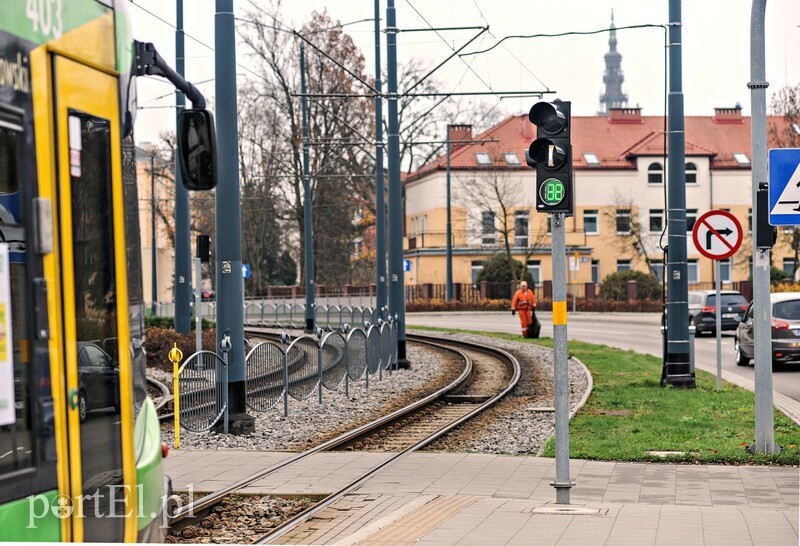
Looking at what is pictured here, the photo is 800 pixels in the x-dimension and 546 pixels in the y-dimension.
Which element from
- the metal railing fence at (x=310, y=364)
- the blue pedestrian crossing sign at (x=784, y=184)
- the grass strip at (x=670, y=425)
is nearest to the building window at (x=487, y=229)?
the metal railing fence at (x=310, y=364)

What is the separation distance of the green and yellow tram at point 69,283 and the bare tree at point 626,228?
212 ft

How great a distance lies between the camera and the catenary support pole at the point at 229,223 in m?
15.1

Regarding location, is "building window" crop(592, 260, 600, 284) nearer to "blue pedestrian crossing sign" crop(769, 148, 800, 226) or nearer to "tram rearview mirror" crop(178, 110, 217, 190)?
"blue pedestrian crossing sign" crop(769, 148, 800, 226)

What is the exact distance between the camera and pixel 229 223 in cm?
1517

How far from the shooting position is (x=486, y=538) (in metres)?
8.26

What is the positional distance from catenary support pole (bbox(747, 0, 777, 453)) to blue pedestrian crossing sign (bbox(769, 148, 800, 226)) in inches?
82.3

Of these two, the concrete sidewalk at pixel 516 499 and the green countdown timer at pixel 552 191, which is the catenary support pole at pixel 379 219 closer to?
the concrete sidewalk at pixel 516 499

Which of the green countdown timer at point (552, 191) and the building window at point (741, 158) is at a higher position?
the building window at point (741, 158)

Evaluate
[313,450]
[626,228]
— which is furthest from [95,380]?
[626,228]

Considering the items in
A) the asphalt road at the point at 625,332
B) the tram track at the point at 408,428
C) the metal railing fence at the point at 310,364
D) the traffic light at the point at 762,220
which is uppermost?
the traffic light at the point at 762,220

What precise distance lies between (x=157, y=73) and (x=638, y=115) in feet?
257

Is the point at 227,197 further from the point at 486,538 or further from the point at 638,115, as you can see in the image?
the point at 638,115

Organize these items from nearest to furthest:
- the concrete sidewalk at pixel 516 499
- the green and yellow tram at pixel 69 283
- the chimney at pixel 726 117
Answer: the green and yellow tram at pixel 69 283
the concrete sidewalk at pixel 516 499
the chimney at pixel 726 117

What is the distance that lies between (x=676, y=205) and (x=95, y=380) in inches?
602
